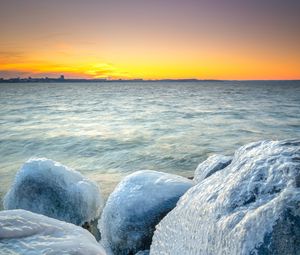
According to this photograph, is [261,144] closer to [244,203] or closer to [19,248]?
[244,203]

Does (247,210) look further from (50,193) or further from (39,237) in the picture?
(50,193)

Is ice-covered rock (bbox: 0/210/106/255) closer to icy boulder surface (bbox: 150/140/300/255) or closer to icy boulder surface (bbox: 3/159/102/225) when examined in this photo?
icy boulder surface (bbox: 150/140/300/255)

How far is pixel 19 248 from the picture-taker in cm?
199

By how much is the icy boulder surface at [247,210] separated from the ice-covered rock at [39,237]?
0.77 meters

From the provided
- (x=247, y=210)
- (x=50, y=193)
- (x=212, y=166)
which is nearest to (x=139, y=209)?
(x=212, y=166)

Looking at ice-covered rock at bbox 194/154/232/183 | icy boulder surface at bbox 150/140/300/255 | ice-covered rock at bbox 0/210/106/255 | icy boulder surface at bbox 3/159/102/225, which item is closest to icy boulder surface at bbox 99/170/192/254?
ice-covered rock at bbox 194/154/232/183

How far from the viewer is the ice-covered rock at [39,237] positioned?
6.54ft

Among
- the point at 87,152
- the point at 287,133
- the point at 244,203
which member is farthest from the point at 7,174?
the point at 287,133

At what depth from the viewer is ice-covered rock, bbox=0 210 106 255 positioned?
199cm

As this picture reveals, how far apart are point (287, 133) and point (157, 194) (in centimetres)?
1495

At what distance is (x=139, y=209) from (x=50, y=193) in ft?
5.53

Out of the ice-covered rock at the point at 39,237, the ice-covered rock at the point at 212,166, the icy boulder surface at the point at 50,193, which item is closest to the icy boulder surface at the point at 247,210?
the ice-covered rock at the point at 212,166

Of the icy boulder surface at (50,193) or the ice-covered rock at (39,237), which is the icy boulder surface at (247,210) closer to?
the ice-covered rock at (39,237)

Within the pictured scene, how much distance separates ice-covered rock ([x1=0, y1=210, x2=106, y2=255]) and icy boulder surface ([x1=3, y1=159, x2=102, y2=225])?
2.67m
